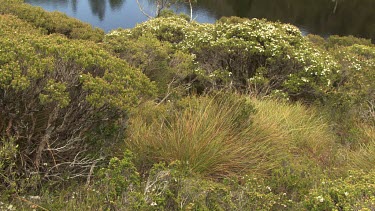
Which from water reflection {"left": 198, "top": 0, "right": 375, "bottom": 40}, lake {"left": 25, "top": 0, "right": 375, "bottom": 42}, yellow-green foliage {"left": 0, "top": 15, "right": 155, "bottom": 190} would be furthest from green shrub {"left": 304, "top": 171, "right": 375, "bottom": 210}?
water reflection {"left": 198, "top": 0, "right": 375, "bottom": 40}

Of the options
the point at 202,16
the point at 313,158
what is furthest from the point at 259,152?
the point at 202,16

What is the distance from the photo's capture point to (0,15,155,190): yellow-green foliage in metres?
3.49

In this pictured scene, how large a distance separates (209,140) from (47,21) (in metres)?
9.07

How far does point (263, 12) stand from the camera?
39.3 meters

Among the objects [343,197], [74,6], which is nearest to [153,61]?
[343,197]

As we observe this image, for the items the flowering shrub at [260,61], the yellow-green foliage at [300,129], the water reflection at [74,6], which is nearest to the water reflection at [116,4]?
the water reflection at [74,6]

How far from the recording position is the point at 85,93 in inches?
149

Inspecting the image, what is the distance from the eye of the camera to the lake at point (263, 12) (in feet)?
119

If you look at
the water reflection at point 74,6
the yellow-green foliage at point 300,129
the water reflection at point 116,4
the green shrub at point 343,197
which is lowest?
the water reflection at point 74,6

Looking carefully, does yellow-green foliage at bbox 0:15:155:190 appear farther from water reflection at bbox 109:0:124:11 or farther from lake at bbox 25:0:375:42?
water reflection at bbox 109:0:124:11

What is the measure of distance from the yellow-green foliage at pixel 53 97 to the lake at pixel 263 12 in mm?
31368

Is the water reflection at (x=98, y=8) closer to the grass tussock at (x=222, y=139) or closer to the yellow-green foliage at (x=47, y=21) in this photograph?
the yellow-green foliage at (x=47, y=21)

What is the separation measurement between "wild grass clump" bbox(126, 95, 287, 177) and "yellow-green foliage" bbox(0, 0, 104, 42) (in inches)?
250

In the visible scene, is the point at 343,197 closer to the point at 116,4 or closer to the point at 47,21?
the point at 47,21
